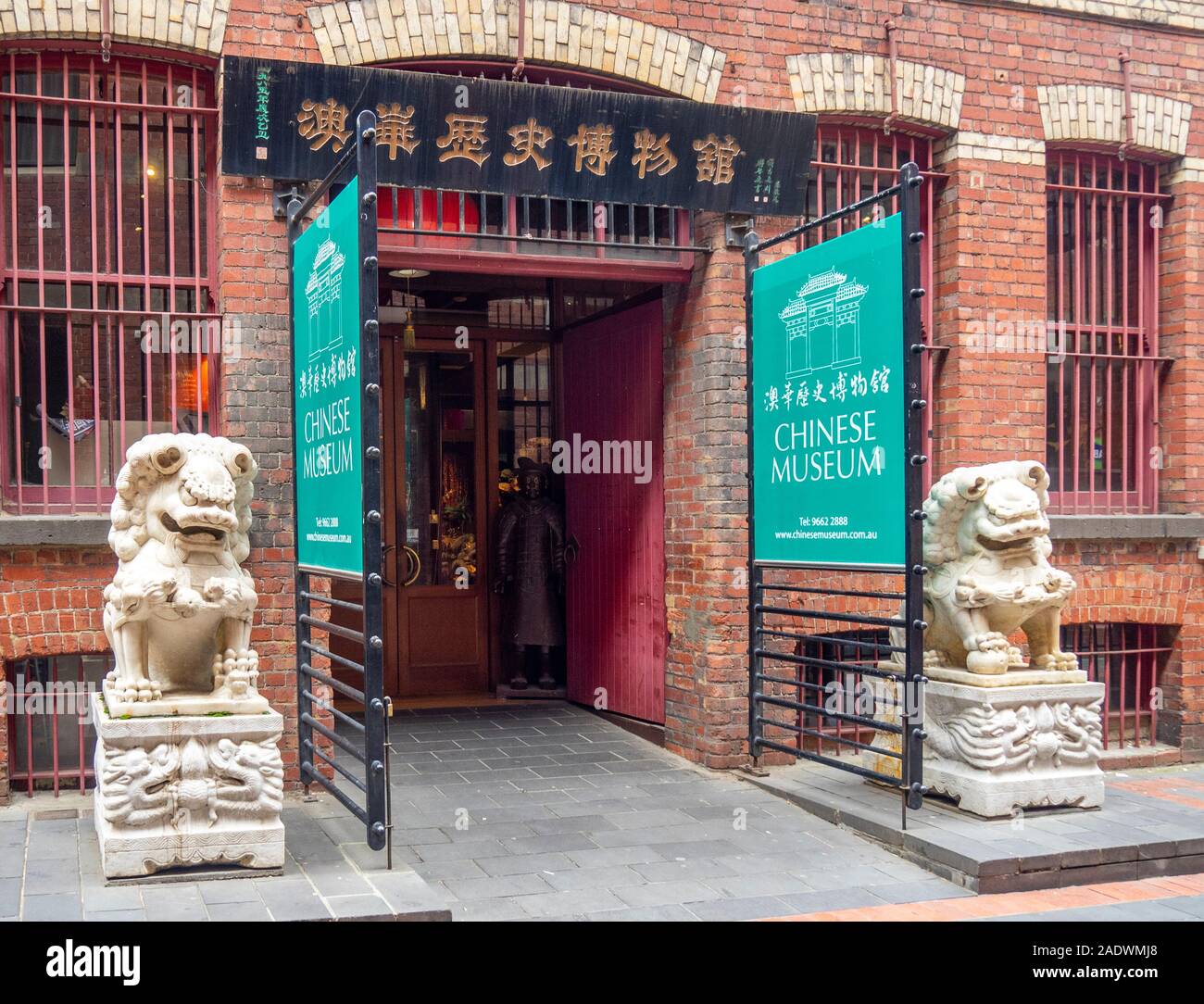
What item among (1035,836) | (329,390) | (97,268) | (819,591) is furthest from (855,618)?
(97,268)

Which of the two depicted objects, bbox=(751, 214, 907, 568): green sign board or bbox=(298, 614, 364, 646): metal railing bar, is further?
bbox=(751, 214, 907, 568): green sign board

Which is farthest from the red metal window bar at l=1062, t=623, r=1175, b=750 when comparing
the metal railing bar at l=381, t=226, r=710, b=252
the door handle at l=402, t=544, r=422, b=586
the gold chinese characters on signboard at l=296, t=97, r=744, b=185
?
the door handle at l=402, t=544, r=422, b=586

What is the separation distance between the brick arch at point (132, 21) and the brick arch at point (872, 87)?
360 centimetres

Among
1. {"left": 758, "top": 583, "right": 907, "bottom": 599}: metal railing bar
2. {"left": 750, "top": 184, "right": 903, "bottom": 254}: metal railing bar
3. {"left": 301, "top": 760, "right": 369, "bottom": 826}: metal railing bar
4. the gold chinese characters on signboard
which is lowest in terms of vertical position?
{"left": 301, "top": 760, "right": 369, "bottom": 826}: metal railing bar

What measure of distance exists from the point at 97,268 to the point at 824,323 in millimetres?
4090

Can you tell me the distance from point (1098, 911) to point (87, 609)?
5318 mm

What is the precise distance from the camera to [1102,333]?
919cm

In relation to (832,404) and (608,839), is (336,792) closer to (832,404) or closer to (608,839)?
(608,839)

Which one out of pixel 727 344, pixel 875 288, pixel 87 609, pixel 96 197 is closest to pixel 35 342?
pixel 96 197

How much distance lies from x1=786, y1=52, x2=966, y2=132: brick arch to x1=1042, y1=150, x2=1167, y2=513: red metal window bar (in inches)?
42.3

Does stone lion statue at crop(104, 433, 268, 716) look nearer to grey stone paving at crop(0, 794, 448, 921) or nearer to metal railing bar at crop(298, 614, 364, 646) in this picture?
metal railing bar at crop(298, 614, 364, 646)

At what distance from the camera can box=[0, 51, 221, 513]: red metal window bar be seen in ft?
23.0

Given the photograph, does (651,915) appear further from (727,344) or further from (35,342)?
(35,342)

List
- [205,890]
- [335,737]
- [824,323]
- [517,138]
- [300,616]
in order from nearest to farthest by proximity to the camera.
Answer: [205,890] → [335,737] → [300,616] → [824,323] → [517,138]
